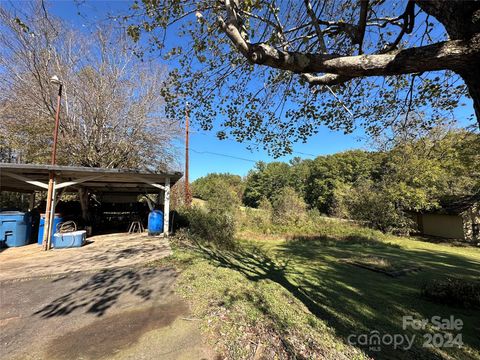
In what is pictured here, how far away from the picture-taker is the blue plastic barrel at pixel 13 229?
699 cm

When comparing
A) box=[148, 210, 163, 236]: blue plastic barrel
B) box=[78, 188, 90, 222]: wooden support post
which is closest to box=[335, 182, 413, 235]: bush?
box=[148, 210, 163, 236]: blue plastic barrel

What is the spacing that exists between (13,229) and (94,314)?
6391 millimetres

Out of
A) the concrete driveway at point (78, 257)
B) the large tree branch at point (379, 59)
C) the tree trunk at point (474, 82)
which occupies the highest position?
the large tree branch at point (379, 59)

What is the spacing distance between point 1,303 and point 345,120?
7424 millimetres

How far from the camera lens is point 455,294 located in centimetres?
464

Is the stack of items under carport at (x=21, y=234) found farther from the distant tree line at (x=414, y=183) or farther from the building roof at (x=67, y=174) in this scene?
the distant tree line at (x=414, y=183)

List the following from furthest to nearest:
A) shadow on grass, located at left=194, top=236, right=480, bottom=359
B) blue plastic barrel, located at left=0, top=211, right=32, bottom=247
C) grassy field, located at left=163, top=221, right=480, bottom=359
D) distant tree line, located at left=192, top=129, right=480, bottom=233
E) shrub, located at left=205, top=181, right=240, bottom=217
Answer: shrub, located at left=205, top=181, right=240, bottom=217, distant tree line, located at left=192, top=129, right=480, bottom=233, blue plastic barrel, located at left=0, top=211, right=32, bottom=247, shadow on grass, located at left=194, top=236, right=480, bottom=359, grassy field, located at left=163, top=221, right=480, bottom=359

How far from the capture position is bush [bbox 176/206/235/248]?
9477 mm

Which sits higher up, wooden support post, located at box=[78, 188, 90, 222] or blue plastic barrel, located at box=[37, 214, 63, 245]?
wooden support post, located at box=[78, 188, 90, 222]

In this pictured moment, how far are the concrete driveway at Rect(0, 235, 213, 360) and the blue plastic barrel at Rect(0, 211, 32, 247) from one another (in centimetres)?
221

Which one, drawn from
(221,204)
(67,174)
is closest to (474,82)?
(67,174)

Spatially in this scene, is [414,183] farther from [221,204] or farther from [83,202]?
[83,202]

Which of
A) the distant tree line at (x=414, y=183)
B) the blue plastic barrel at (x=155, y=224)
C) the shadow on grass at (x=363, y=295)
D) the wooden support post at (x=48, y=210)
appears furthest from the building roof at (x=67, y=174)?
the distant tree line at (x=414, y=183)

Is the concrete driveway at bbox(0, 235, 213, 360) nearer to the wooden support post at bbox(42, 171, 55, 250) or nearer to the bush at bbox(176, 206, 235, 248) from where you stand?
the wooden support post at bbox(42, 171, 55, 250)
